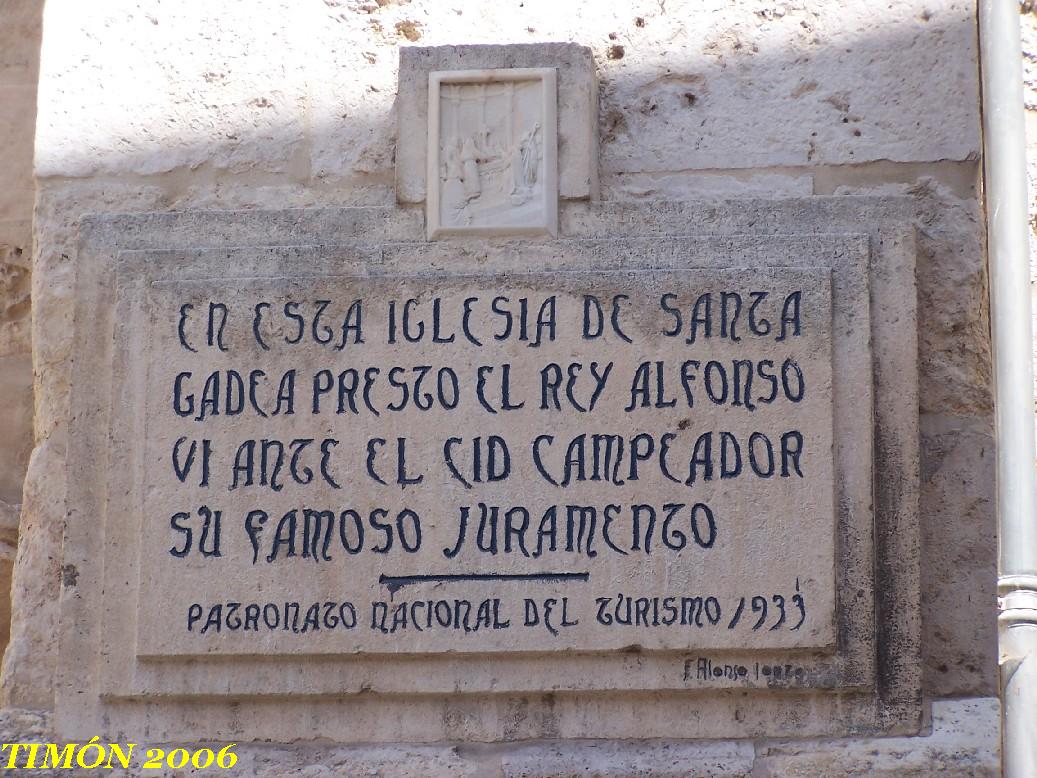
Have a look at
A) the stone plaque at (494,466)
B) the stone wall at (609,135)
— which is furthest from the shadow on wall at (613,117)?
the stone plaque at (494,466)

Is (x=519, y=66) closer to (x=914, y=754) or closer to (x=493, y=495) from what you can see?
(x=493, y=495)

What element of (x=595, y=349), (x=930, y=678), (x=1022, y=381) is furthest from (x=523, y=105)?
(x=930, y=678)

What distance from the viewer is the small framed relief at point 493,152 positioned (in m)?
3.33

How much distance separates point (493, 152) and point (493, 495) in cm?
66

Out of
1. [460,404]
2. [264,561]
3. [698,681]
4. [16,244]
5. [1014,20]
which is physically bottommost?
[698,681]

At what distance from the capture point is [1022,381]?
3094 mm

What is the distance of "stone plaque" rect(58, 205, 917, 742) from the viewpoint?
3.11 m

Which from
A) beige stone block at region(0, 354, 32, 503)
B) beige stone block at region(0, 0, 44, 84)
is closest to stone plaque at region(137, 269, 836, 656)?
beige stone block at region(0, 354, 32, 503)

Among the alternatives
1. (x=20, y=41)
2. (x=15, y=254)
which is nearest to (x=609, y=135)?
(x=15, y=254)

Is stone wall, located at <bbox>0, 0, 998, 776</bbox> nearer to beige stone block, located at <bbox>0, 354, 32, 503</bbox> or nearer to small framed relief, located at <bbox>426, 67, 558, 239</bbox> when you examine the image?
small framed relief, located at <bbox>426, 67, 558, 239</bbox>

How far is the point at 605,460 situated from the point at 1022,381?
73cm

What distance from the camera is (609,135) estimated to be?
11.3 ft

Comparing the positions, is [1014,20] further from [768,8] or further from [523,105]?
[523,105]

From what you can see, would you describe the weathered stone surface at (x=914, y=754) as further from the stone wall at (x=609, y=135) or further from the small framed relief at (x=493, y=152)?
the small framed relief at (x=493, y=152)
